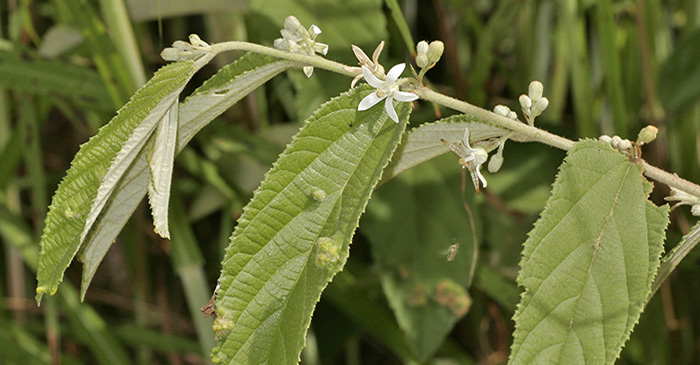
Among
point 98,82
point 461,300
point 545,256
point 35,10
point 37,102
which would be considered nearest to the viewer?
point 545,256

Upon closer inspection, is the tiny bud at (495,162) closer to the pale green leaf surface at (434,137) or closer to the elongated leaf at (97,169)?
the pale green leaf surface at (434,137)

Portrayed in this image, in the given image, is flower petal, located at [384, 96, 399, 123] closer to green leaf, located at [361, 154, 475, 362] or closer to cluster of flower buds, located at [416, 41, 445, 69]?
cluster of flower buds, located at [416, 41, 445, 69]

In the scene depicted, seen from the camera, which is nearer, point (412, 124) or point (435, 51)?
point (435, 51)

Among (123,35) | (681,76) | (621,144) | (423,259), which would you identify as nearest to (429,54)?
(621,144)

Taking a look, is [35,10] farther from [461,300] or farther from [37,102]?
[461,300]

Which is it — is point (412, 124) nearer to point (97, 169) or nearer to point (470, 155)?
point (470, 155)

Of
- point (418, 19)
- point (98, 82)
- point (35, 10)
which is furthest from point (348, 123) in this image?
point (35, 10)

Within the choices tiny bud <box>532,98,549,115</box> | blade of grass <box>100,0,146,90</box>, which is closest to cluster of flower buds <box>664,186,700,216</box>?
tiny bud <box>532,98,549,115</box>
